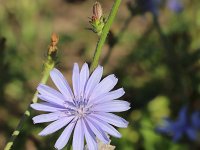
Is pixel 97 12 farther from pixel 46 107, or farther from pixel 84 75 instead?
pixel 46 107

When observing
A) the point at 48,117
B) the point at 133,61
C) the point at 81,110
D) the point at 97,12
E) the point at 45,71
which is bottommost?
the point at 48,117

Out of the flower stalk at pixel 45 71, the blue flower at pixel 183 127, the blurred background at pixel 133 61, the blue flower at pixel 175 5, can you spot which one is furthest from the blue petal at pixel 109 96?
the blue flower at pixel 175 5

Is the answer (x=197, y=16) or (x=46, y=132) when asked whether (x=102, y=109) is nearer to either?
(x=46, y=132)

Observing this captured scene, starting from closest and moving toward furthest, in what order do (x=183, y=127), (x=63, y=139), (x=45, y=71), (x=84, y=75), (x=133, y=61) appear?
1. (x=63, y=139)
2. (x=84, y=75)
3. (x=45, y=71)
4. (x=183, y=127)
5. (x=133, y=61)

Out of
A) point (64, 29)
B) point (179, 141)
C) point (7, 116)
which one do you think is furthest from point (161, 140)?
point (64, 29)

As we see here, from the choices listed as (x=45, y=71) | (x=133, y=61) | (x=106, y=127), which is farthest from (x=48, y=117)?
(x=133, y=61)

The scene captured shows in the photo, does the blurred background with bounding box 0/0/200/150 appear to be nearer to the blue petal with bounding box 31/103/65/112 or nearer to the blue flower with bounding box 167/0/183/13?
the blue flower with bounding box 167/0/183/13

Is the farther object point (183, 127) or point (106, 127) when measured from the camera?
point (183, 127)
